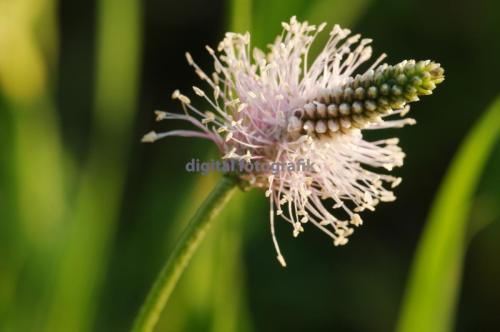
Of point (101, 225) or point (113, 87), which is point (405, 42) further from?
point (101, 225)

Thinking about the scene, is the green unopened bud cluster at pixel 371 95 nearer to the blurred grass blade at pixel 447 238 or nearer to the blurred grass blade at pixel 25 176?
the blurred grass blade at pixel 447 238

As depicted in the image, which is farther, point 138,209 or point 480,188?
point 138,209

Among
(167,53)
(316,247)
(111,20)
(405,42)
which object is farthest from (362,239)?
(111,20)

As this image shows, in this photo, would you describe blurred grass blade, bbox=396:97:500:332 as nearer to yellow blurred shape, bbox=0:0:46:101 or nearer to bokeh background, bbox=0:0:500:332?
bokeh background, bbox=0:0:500:332

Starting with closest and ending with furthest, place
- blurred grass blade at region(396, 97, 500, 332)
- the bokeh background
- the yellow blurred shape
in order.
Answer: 1. blurred grass blade at region(396, 97, 500, 332)
2. the bokeh background
3. the yellow blurred shape

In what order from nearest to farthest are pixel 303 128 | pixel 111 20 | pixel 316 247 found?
pixel 303 128, pixel 111 20, pixel 316 247

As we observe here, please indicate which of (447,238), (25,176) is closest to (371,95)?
(447,238)

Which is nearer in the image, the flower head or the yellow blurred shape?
the flower head

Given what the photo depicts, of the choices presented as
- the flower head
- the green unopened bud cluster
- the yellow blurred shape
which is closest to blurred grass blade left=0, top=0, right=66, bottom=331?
the yellow blurred shape
